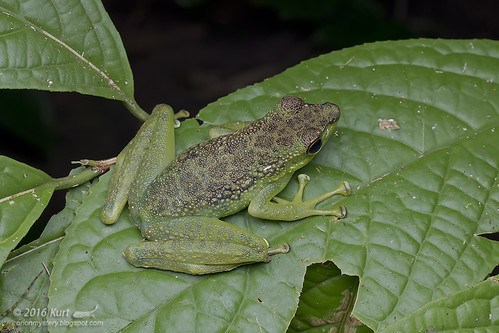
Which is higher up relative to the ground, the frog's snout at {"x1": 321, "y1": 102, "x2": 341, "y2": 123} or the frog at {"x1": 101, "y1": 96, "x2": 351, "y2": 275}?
the frog's snout at {"x1": 321, "y1": 102, "x2": 341, "y2": 123}

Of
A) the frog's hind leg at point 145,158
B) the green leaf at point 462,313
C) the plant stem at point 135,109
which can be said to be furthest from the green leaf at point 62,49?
the green leaf at point 462,313

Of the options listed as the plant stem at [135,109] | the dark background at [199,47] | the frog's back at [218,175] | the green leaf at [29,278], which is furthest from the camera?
the dark background at [199,47]

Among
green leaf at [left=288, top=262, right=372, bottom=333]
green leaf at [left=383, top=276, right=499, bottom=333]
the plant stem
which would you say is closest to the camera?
green leaf at [left=383, top=276, right=499, bottom=333]

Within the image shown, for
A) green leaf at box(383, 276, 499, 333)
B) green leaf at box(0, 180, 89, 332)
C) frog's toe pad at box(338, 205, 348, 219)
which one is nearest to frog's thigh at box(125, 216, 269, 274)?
frog's toe pad at box(338, 205, 348, 219)

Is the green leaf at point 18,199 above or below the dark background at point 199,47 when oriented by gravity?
above

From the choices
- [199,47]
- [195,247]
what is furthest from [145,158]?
[199,47]

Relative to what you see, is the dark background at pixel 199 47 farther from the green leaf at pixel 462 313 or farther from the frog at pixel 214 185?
the green leaf at pixel 462 313

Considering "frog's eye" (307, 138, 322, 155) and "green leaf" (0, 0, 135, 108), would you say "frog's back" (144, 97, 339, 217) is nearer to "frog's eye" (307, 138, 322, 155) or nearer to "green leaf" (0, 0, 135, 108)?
"frog's eye" (307, 138, 322, 155)

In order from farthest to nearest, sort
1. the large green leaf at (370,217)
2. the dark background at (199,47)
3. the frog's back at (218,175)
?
1. the dark background at (199,47)
2. the frog's back at (218,175)
3. the large green leaf at (370,217)
